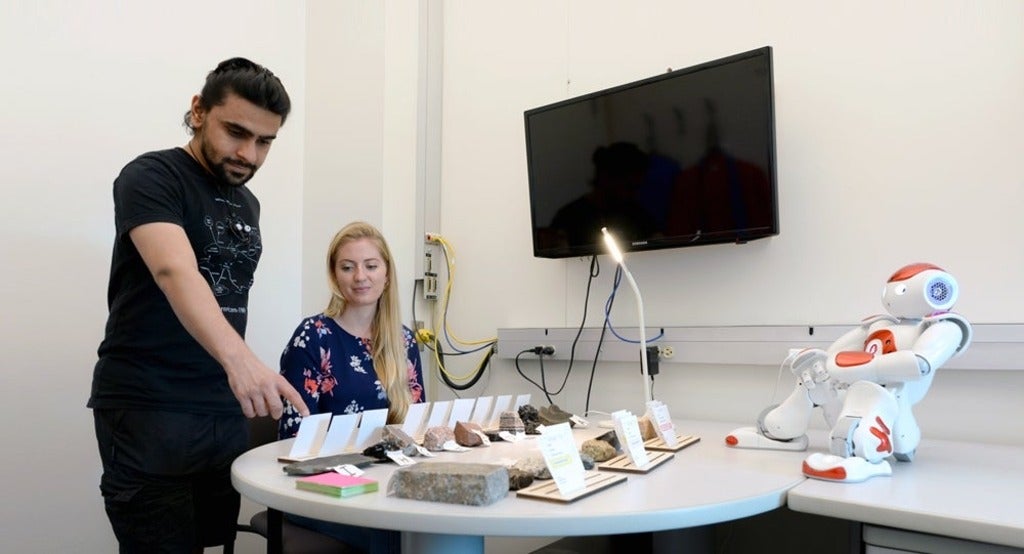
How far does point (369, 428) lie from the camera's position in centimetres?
126

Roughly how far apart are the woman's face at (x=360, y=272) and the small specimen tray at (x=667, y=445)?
0.88 meters

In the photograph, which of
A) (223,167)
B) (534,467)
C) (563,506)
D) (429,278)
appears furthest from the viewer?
(429,278)

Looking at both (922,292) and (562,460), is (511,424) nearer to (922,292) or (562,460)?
(562,460)

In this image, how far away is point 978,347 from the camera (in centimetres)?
153

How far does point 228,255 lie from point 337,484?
683 millimetres

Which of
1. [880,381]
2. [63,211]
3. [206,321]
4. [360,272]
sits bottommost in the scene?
[880,381]

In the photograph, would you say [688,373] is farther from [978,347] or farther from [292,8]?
[292,8]

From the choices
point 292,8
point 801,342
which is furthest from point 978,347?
point 292,8

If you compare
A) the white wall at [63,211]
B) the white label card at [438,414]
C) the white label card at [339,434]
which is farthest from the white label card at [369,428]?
the white wall at [63,211]

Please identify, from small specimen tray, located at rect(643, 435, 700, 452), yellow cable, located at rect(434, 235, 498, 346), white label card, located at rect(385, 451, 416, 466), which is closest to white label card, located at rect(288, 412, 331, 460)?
white label card, located at rect(385, 451, 416, 466)

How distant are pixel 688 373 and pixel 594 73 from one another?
3.61ft

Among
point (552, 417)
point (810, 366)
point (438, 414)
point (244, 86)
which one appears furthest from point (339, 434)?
point (810, 366)

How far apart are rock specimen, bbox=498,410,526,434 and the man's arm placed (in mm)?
503

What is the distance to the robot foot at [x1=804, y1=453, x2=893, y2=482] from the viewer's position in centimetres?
103
